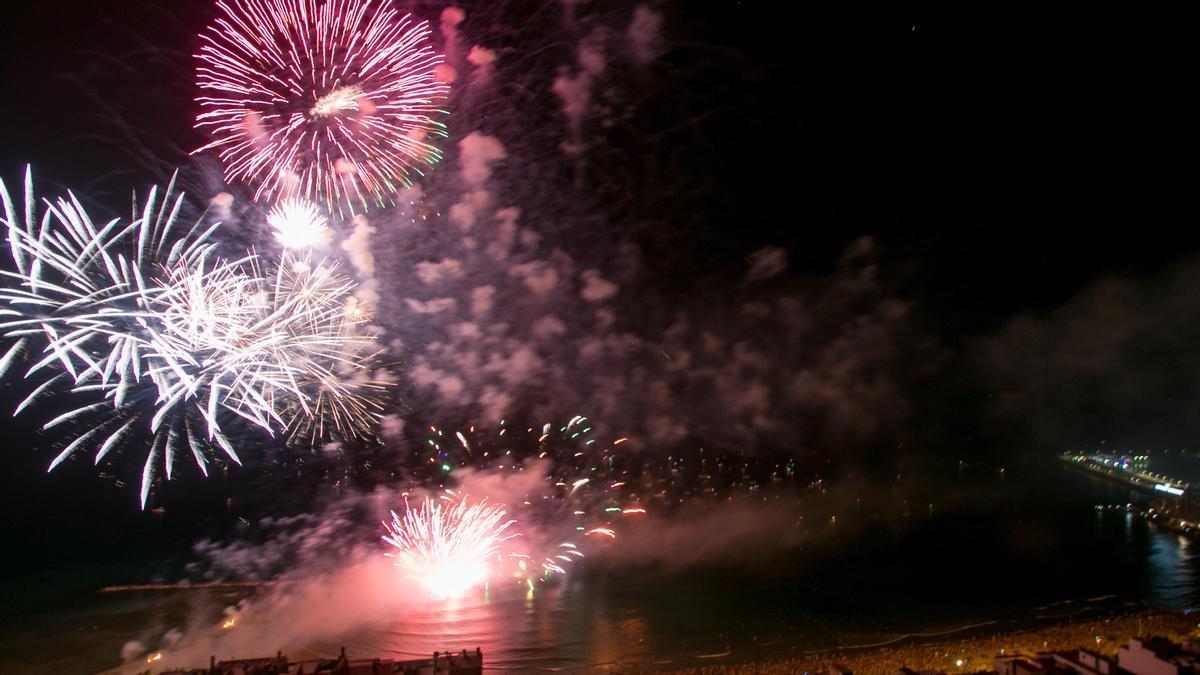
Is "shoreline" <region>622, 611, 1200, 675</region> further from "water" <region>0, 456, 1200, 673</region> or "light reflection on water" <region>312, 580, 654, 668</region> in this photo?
"light reflection on water" <region>312, 580, 654, 668</region>

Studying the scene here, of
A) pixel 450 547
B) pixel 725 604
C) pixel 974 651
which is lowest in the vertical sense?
pixel 974 651

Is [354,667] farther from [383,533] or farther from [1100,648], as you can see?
[383,533]

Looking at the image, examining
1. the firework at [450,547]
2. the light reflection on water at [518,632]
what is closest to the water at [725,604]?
the light reflection on water at [518,632]

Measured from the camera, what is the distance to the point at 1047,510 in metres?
26.9

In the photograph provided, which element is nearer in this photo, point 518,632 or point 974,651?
point 974,651

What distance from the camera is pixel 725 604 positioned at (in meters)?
14.0

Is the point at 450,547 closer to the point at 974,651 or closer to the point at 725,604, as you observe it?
the point at 725,604

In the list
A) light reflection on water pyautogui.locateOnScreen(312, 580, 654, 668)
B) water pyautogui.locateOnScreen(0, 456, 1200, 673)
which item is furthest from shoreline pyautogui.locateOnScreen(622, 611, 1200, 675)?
light reflection on water pyautogui.locateOnScreen(312, 580, 654, 668)

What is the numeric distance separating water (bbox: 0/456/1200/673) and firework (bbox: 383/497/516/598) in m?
1.01

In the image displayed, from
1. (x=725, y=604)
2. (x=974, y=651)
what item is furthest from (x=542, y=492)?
(x=974, y=651)

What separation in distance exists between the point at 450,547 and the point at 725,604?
5.35 m

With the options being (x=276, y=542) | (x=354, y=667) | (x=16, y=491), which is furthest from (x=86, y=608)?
(x=16, y=491)

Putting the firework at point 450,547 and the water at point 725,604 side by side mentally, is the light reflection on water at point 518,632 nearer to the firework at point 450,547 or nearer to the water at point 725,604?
the water at point 725,604

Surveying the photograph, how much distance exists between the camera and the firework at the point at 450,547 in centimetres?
1280
